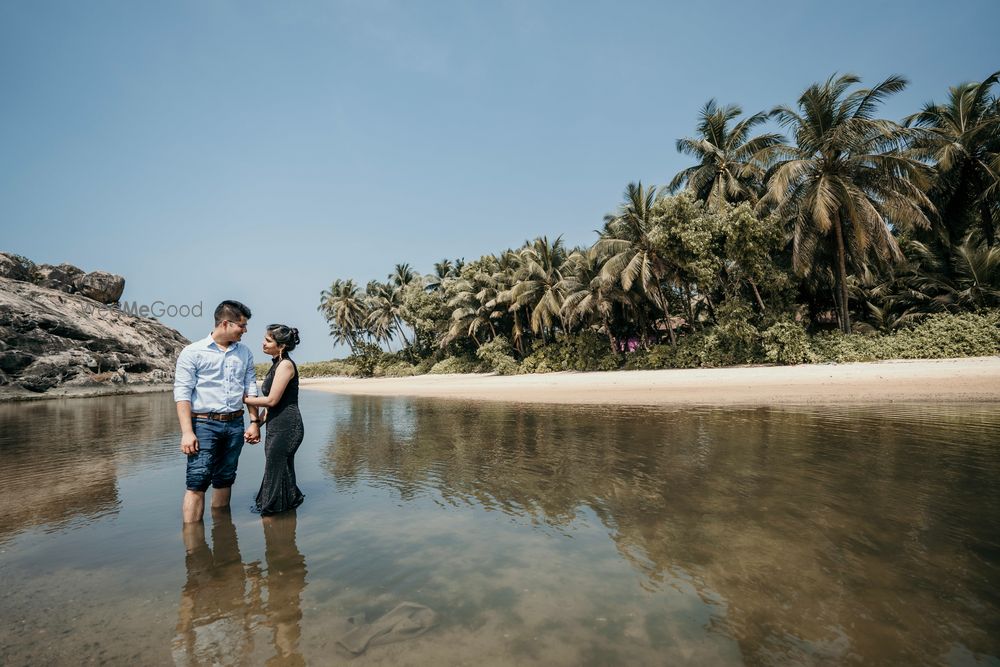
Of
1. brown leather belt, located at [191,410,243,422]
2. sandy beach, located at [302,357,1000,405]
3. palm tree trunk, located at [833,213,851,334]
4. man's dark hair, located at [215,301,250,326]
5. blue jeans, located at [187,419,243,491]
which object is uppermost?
palm tree trunk, located at [833,213,851,334]

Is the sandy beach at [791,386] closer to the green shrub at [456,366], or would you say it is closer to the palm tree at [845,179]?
the palm tree at [845,179]

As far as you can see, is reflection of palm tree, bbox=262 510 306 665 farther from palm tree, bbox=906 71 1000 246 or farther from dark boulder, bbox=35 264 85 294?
dark boulder, bbox=35 264 85 294

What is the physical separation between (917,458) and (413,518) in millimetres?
6467

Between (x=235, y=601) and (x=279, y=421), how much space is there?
6.75ft

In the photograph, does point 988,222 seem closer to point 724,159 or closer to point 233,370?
point 724,159

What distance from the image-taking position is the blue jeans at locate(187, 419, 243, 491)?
4.38 metres

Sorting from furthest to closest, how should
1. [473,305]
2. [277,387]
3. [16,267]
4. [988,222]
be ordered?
[16,267] < [473,305] < [988,222] < [277,387]

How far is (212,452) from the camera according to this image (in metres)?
4.43

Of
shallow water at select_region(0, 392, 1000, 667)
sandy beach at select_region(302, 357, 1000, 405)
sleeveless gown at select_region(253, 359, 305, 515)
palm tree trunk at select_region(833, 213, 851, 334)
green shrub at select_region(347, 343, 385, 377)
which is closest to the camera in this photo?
shallow water at select_region(0, 392, 1000, 667)

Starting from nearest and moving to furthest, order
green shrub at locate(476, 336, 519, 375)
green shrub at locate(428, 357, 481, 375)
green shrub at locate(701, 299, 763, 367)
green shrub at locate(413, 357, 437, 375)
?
Result: green shrub at locate(701, 299, 763, 367)
green shrub at locate(476, 336, 519, 375)
green shrub at locate(428, 357, 481, 375)
green shrub at locate(413, 357, 437, 375)

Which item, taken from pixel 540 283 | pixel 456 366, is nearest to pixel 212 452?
pixel 540 283

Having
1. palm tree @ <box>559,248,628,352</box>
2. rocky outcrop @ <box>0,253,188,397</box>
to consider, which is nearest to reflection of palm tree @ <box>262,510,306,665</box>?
palm tree @ <box>559,248,628,352</box>

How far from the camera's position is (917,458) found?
237 inches

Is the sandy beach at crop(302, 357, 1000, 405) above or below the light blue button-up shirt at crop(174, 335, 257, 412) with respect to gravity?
below
